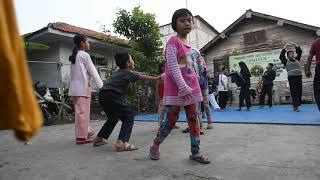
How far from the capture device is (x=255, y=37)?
17578 mm

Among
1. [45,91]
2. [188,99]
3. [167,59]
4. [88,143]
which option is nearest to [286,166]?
[188,99]

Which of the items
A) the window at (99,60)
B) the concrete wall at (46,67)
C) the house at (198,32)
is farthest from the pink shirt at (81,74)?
the house at (198,32)

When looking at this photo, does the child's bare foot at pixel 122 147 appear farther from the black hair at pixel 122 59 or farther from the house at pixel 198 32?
the house at pixel 198 32

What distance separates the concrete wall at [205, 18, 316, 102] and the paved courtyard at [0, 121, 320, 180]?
37.5 ft

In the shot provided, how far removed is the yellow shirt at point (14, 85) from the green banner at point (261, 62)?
16.7 metres

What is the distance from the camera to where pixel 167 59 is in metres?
3.75

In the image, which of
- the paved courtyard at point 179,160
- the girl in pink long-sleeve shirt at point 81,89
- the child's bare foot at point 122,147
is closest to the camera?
the paved courtyard at point 179,160

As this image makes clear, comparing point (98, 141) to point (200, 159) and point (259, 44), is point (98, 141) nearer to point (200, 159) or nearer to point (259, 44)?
point (200, 159)

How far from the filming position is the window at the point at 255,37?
1727cm

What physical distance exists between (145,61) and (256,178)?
1148 centimetres

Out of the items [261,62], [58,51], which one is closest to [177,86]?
[58,51]

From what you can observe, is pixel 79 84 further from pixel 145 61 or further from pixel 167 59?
pixel 145 61

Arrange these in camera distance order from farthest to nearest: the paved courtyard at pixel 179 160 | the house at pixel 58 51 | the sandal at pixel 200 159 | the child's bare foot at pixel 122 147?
the house at pixel 58 51 → the child's bare foot at pixel 122 147 → the sandal at pixel 200 159 → the paved courtyard at pixel 179 160

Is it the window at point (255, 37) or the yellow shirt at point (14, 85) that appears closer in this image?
the yellow shirt at point (14, 85)
